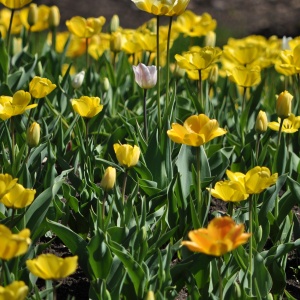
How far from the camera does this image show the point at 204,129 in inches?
88.6

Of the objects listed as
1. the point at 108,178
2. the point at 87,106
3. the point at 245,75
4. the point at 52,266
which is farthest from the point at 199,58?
the point at 52,266

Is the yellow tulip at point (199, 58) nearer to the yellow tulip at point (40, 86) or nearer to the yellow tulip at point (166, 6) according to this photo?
the yellow tulip at point (166, 6)

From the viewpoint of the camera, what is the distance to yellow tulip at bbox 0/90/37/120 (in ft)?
8.11

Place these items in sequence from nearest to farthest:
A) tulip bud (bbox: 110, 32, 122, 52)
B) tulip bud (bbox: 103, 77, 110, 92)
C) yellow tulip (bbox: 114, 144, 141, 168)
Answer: yellow tulip (bbox: 114, 144, 141, 168), tulip bud (bbox: 103, 77, 110, 92), tulip bud (bbox: 110, 32, 122, 52)

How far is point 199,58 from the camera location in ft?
9.41

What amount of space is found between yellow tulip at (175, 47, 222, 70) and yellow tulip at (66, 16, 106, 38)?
885 mm

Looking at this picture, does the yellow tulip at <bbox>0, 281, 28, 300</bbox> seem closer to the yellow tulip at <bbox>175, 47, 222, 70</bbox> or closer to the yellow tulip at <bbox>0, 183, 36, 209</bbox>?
the yellow tulip at <bbox>0, 183, 36, 209</bbox>

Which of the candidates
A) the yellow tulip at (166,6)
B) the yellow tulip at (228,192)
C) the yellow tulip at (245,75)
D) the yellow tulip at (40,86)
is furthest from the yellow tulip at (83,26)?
the yellow tulip at (228,192)

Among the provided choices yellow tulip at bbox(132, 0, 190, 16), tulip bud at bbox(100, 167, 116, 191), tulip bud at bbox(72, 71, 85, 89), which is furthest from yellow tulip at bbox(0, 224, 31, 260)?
tulip bud at bbox(72, 71, 85, 89)

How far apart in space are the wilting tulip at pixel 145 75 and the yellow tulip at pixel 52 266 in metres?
1.21

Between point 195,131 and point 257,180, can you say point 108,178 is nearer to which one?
point 195,131

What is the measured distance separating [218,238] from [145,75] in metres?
1.16

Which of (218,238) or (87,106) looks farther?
(87,106)

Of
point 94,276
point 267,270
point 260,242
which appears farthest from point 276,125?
point 94,276
